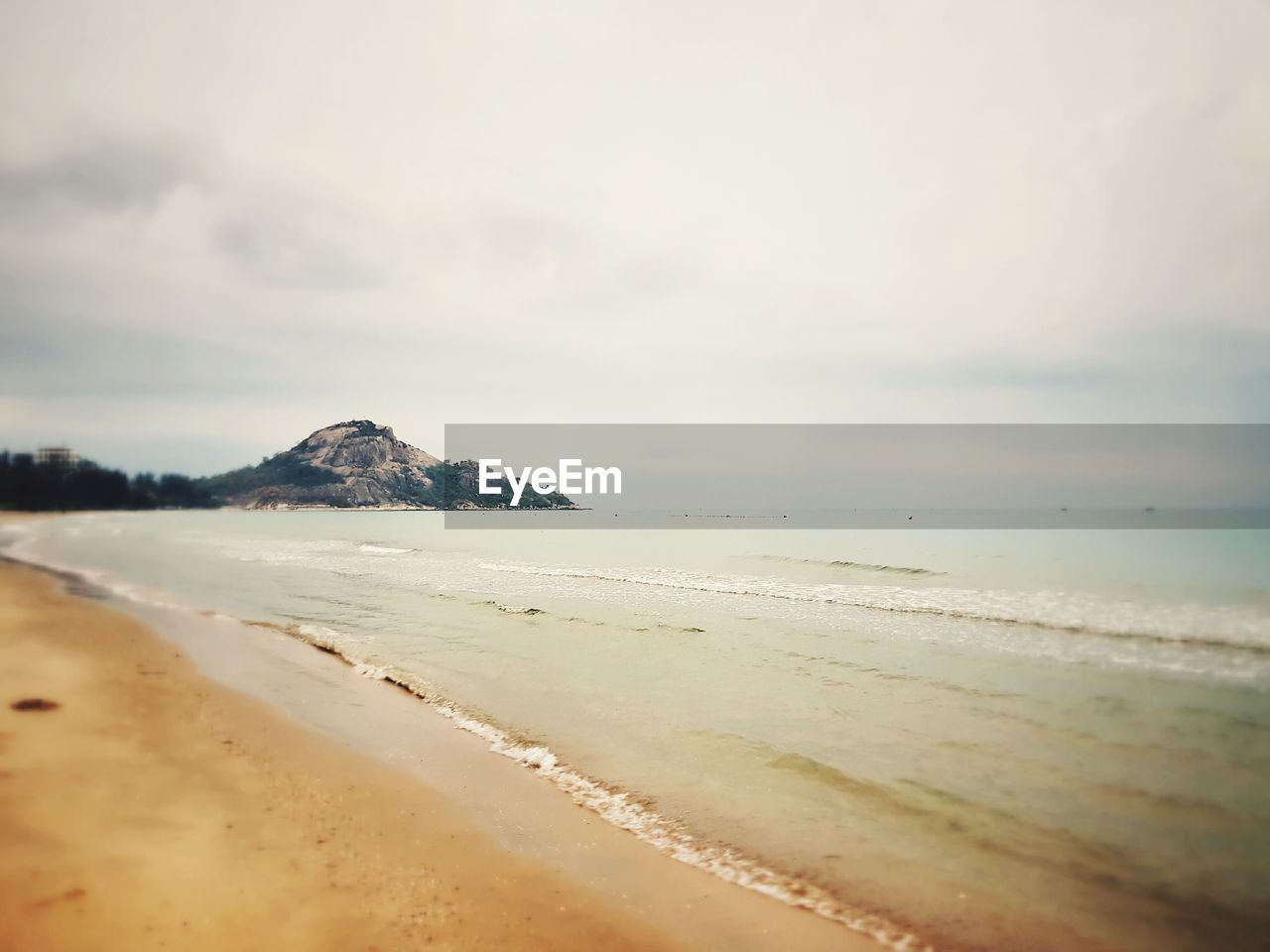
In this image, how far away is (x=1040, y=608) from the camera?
21625mm

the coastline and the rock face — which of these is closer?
the coastline

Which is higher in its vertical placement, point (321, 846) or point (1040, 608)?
point (321, 846)

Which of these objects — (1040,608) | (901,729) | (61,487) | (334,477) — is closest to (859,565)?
(1040,608)

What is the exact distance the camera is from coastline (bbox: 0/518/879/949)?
15.4 feet

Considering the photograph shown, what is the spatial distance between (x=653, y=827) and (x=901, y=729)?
538cm

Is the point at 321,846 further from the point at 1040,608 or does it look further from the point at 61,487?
the point at 61,487

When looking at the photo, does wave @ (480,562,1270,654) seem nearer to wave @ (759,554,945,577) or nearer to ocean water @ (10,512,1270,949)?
ocean water @ (10,512,1270,949)

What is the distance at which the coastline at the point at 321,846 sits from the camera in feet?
15.4

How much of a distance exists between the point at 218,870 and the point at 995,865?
7535 mm

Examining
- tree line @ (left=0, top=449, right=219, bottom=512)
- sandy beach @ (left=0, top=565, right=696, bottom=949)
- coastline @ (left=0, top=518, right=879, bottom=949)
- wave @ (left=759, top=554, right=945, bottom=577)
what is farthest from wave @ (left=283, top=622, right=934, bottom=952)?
tree line @ (left=0, top=449, right=219, bottom=512)

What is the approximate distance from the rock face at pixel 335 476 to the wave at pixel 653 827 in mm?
123911

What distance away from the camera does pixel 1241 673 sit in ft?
44.6

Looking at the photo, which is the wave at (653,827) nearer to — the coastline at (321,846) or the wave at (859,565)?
the coastline at (321,846)

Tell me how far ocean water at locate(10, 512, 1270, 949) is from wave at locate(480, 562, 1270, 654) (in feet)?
0.59
